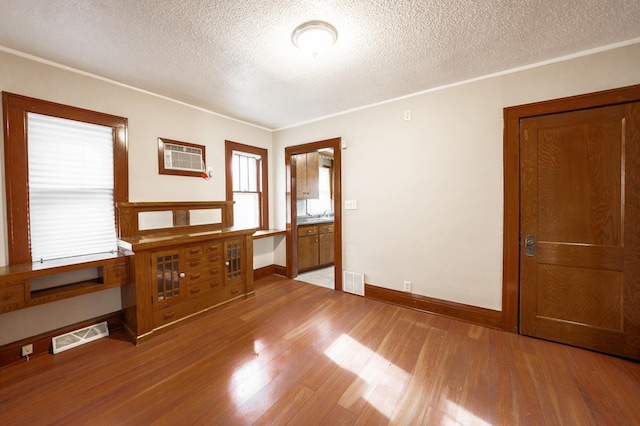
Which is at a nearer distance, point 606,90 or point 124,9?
point 124,9

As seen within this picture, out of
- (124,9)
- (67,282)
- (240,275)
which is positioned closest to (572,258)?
(240,275)

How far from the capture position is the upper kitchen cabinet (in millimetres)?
4707

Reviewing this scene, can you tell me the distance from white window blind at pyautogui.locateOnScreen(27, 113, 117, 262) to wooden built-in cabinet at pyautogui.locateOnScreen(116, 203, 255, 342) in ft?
1.21

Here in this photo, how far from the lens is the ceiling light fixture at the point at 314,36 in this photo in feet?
5.59

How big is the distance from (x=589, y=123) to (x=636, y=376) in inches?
76.7

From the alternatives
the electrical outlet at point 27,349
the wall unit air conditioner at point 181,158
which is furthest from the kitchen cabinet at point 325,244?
the electrical outlet at point 27,349

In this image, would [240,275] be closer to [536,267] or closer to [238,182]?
[238,182]

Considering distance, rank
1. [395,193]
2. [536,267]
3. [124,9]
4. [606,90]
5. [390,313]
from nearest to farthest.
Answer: [124,9] → [606,90] → [536,267] → [390,313] → [395,193]

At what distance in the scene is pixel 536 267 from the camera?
226cm

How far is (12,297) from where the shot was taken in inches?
70.1

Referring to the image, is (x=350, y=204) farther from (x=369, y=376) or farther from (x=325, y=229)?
(x=369, y=376)

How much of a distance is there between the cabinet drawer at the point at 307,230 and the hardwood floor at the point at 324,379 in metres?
1.99

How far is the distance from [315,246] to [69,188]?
3389 mm

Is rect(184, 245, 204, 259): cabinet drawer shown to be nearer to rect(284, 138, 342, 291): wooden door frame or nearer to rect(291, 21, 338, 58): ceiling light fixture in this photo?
rect(284, 138, 342, 291): wooden door frame
